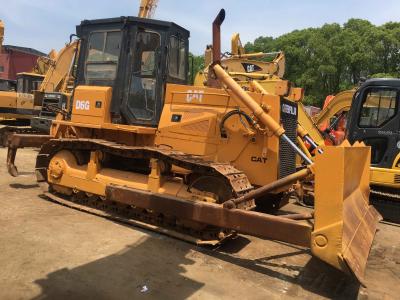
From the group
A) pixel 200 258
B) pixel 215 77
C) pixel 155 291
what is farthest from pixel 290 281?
pixel 215 77

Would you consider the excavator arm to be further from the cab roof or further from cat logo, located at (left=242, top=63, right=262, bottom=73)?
the cab roof

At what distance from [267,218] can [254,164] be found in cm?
136

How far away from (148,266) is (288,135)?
9.77 ft

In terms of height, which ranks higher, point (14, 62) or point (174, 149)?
point (14, 62)

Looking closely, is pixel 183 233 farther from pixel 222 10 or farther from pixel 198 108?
pixel 222 10

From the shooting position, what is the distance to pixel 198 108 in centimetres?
639

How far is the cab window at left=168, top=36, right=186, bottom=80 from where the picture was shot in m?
6.86

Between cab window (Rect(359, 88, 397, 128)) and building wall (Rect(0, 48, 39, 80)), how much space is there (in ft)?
128

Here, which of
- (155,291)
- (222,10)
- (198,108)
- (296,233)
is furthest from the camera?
(198,108)

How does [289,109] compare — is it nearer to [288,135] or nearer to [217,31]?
[288,135]

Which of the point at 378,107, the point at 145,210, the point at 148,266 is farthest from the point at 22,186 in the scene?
the point at 378,107

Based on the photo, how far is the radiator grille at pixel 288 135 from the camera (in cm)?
607

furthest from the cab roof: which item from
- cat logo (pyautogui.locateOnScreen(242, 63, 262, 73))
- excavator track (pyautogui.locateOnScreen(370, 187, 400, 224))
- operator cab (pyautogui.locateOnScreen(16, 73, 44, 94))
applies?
operator cab (pyautogui.locateOnScreen(16, 73, 44, 94))

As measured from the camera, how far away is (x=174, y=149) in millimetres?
6492
